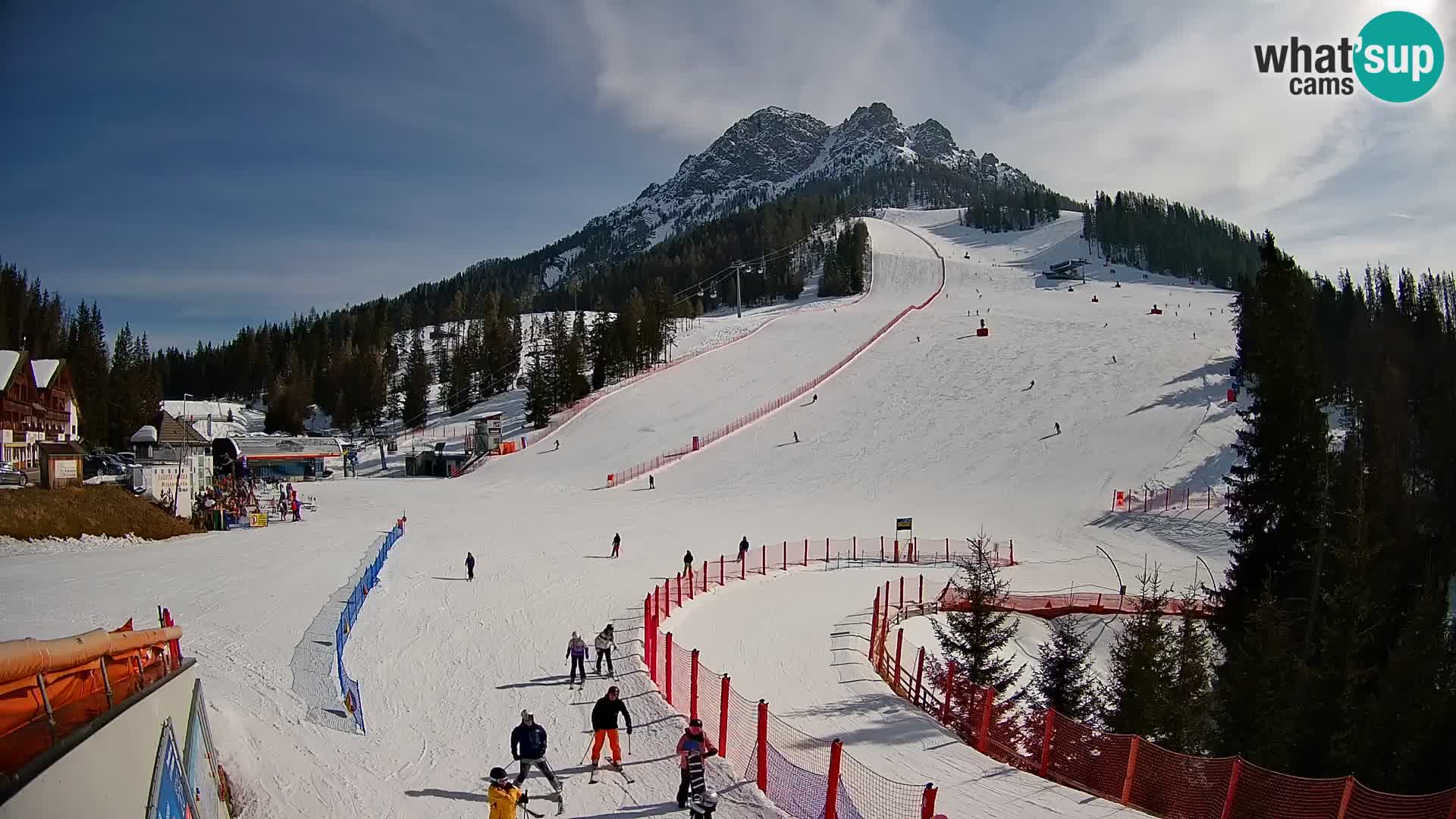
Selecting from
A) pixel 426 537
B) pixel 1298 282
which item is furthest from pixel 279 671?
pixel 1298 282

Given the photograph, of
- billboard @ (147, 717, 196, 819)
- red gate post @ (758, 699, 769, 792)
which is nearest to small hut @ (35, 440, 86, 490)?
billboard @ (147, 717, 196, 819)

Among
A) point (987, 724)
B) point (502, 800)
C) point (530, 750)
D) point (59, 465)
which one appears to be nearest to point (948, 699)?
point (987, 724)

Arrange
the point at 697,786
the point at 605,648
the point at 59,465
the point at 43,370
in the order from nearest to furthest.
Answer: the point at 697,786 → the point at 605,648 → the point at 43,370 → the point at 59,465

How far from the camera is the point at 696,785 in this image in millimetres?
9047

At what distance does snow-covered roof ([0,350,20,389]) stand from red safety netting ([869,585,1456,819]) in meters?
19.8

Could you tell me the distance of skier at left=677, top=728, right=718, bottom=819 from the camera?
8.82 metres

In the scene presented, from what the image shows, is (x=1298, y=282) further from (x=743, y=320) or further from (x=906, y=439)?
(x=743, y=320)

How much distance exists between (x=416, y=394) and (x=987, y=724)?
8761 cm

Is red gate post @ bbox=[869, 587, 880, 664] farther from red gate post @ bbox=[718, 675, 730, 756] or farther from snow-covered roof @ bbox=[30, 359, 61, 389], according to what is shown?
snow-covered roof @ bbox=[30, 359, 61, 389]

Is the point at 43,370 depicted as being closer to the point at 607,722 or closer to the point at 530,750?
the point at 530,750

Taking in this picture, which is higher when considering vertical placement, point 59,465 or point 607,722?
point 59,465

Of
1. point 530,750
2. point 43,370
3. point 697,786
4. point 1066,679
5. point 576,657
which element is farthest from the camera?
point 43,370

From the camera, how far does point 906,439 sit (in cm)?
4891

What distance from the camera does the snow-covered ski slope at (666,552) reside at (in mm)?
11273
